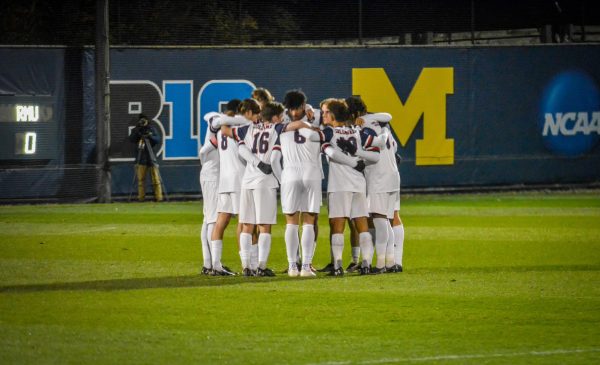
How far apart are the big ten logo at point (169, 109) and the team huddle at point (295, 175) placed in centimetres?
1182

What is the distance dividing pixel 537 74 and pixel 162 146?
338 inches

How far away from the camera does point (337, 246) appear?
1405 centimetres

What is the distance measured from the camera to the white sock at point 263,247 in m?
13.8

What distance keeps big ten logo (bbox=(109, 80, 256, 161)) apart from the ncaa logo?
22.5ft

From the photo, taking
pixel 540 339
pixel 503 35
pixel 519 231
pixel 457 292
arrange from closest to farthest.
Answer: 1. pixel 540 339
2. pixel 457 292
3. pixel 519 231
4. pixel 503 35

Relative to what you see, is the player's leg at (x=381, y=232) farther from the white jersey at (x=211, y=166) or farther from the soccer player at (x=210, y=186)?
the white jersey at (x=211, y=166)

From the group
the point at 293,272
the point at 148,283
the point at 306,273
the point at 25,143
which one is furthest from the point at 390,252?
the point at 25,143

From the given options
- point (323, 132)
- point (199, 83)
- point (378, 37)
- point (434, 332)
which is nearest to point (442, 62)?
point (378, 37)

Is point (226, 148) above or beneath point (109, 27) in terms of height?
beneath

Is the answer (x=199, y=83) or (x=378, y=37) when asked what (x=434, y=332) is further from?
(x=378, y=37)

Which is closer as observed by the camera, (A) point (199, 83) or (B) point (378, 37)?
(A) point (199, 83)

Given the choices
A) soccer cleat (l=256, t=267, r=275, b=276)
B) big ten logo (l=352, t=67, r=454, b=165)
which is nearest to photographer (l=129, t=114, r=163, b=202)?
big ten logo (l=352, t=67, r=454, b=165)

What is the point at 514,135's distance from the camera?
2812 centimetres

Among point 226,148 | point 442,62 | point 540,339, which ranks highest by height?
point 442,62
